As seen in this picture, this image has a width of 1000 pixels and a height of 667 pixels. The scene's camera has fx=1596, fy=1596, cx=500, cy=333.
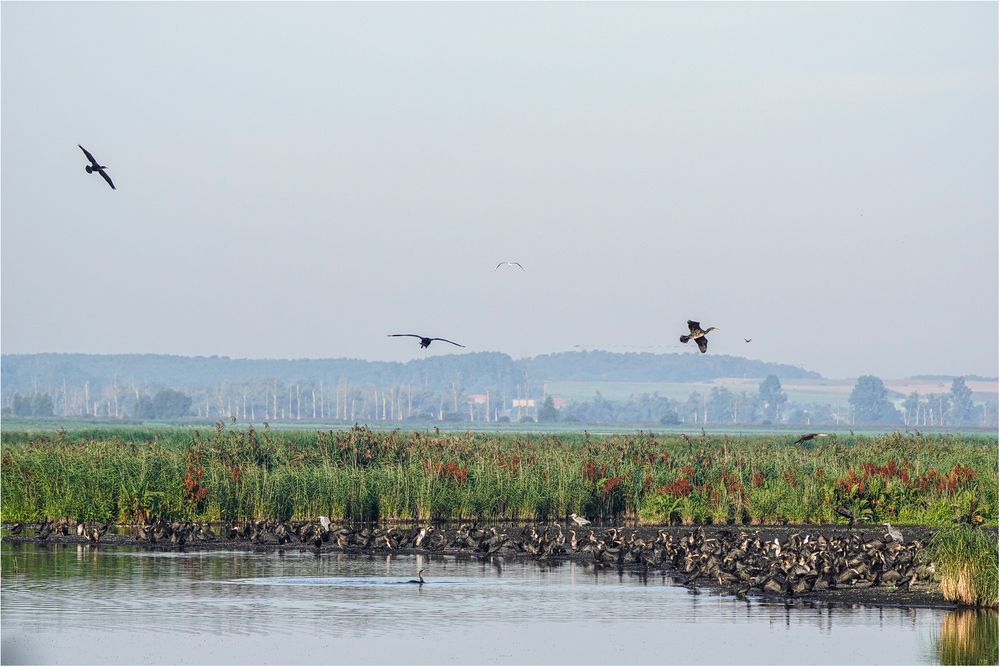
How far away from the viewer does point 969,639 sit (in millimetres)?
21203

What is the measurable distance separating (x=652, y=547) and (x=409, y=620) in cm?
888

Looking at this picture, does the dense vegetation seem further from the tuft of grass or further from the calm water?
the tuft of grass

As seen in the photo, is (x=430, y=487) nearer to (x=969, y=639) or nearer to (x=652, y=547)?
(x=652, y=547)

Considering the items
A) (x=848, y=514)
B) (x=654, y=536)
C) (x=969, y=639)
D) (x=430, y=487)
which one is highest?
(x=430, y=487)

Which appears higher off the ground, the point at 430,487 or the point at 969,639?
the point at 430,487

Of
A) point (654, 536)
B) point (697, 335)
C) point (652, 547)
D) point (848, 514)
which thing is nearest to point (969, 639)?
point (697, 335)

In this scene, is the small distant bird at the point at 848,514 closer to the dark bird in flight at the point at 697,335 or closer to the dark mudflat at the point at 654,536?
the dark mudflat at the point at 654,536

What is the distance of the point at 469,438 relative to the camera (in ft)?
164

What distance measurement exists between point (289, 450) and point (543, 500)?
754 cm

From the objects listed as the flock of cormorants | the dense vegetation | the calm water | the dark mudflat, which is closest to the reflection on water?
the calm water

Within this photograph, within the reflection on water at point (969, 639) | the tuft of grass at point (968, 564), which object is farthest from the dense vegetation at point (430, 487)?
the reflection on water at point (969, 639)

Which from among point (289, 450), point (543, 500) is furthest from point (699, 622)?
point (289, 450)

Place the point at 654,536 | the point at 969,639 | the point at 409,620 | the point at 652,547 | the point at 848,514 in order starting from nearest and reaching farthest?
1. the point at 969,639
2. the point at 409,620
3. the point at 652,547
4. the point at 654,536
5. the point at 848,514

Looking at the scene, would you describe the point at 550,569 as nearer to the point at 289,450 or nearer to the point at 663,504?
the point at 663,504
